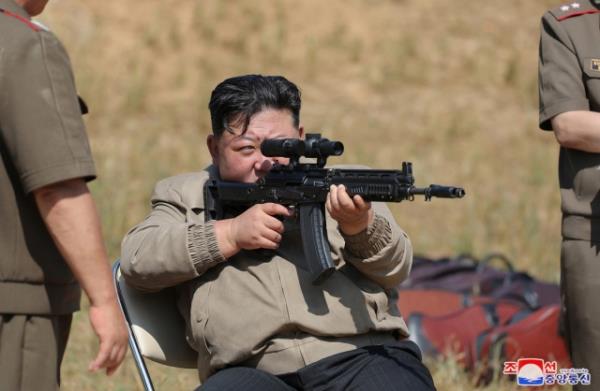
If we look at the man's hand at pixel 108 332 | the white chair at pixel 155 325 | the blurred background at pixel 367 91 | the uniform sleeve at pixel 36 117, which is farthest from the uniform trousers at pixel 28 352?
the blurred background at pixel 367 91

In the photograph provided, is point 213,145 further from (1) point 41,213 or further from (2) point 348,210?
(1) point 41,213

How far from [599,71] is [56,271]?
2.10m

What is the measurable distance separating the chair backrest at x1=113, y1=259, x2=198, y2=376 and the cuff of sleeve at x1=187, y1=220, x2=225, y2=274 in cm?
36

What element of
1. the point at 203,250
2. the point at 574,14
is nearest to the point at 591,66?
the point at 574,14

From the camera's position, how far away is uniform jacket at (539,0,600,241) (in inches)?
162

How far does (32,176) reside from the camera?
290 centimetres

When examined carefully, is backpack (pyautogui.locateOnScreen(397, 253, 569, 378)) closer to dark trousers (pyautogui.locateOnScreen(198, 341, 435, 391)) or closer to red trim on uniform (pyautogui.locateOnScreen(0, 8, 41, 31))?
dark trousers (pyautogui.locateOnScreen(198, 341, 435, 391))

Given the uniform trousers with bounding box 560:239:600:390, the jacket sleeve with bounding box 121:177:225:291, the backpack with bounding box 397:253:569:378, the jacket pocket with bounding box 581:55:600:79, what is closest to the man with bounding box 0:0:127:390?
the jacket sleeve with bounding box 121:177:225:291

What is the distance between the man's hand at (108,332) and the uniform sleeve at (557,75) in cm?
189

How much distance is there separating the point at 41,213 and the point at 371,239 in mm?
1176

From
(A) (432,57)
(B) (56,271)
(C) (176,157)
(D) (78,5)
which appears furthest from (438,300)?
(D) (78,5)

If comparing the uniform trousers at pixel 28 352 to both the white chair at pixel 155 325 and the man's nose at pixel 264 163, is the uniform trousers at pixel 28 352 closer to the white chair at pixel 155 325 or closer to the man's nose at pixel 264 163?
the white chair at pixel 155 325

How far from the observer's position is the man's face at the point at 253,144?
394 centimetres

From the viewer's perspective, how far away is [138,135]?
40.1 ft
